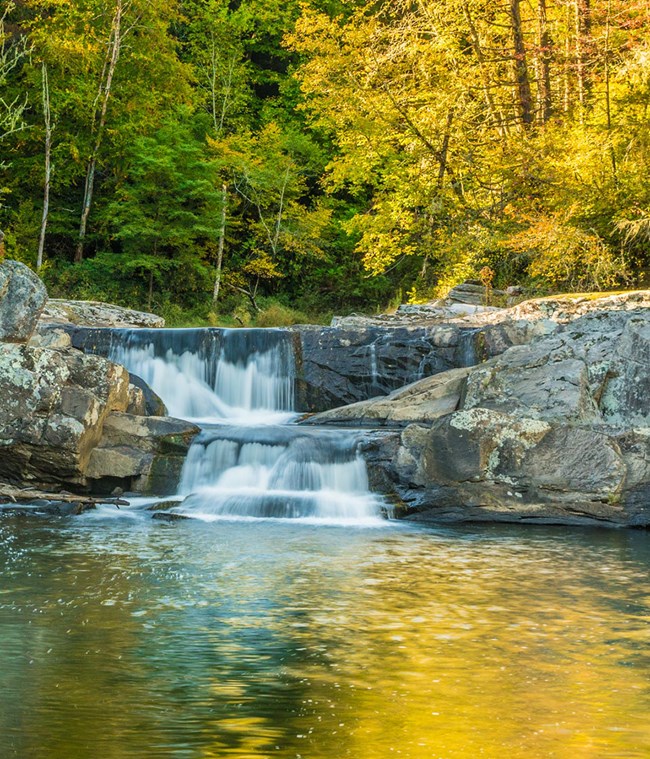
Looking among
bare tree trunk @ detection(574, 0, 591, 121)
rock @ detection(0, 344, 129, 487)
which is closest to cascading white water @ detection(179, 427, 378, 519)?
rock @ detection(0, 344, 129, 487)

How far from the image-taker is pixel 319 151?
33.1 metres

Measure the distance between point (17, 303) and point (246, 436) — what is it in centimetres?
363

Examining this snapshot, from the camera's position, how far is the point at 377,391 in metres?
17.5

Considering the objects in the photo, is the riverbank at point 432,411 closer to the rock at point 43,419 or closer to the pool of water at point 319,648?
the rock at point 43,419

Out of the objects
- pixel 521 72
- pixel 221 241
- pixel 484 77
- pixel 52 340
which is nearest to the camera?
pixel 52 340

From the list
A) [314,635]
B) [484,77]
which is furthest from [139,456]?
[484,77]

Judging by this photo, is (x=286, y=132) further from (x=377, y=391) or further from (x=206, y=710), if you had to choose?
(x=206, y=710)

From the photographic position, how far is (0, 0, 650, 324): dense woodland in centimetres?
2152

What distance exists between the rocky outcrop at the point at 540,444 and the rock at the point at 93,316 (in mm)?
8327

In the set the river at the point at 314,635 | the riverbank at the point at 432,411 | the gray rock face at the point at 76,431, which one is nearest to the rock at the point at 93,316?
the riverbank at the point at 432,411

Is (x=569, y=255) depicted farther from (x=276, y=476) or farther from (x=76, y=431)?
(x=76, y=431)

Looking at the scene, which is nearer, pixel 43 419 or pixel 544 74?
pixel 43 419

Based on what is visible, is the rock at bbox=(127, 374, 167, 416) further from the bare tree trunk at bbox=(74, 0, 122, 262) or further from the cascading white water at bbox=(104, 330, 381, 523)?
the bare tree trunk at bbox=(74, 0, 122, 262)

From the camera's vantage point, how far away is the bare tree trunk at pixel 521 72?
2520 centimetres
